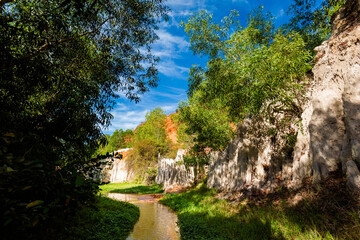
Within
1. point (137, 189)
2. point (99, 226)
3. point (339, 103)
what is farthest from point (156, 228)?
point (137, 189)

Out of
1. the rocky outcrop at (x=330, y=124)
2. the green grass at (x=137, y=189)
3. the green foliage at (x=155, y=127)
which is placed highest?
the green foliage at (x=155, y=127)

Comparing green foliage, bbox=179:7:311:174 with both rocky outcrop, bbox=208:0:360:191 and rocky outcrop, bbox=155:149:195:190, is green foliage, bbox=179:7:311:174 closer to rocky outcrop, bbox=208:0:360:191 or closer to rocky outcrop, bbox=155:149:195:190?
rocky outcrop, bbox=208:0:360:191

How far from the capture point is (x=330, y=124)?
6.36 m

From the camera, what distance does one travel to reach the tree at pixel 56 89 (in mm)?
1814

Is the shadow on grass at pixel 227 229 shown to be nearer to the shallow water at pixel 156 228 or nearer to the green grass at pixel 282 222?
the green grass at pixel 282 222

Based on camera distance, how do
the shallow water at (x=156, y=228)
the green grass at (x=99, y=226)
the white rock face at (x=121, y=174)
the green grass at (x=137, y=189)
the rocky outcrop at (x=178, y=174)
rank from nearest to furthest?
the green grass at (x=99, y=226) < the shallow water at (x=156, y=228) < the rocky outcrop at (x=178, y=174) < the green grass at (x=137, y=189) < the white rock face at (x=121, y=174)

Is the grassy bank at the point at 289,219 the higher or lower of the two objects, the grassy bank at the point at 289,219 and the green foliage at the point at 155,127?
the lower

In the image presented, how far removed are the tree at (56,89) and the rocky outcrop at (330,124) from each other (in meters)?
6.40

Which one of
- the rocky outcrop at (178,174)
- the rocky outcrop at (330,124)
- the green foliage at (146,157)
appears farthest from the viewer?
the green foliage at (146,157)

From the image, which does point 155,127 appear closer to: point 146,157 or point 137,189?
point 146,157

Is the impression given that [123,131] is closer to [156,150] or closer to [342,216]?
[156,150]

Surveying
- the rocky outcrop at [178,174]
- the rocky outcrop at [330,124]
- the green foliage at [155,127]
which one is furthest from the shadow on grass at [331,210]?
the green foliage at [155,127]

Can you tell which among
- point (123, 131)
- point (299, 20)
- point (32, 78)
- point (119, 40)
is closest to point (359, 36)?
point (299, 20)

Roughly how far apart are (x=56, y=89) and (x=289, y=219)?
8.16 metres
